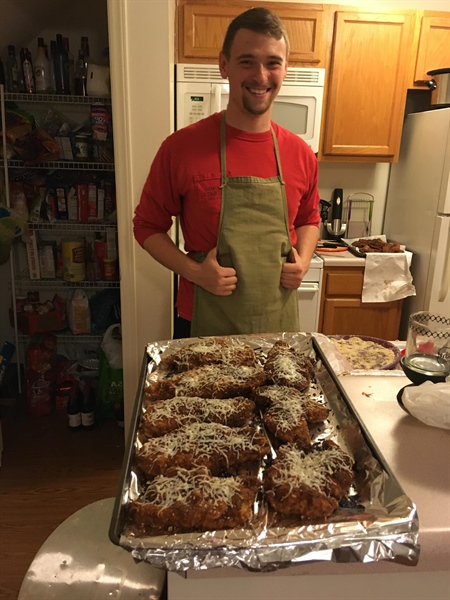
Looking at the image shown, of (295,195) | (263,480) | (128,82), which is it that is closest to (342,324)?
(295,195)

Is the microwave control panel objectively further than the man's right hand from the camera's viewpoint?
Yes

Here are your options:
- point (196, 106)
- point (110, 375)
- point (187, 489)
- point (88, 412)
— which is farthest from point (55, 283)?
point (187, 489)

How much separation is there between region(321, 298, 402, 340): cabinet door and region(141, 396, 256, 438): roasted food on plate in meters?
1.86

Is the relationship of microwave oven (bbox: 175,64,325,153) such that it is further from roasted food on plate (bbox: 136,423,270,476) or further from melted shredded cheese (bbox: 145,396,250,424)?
roasted food on plate (bbox: 136,423,270,476)

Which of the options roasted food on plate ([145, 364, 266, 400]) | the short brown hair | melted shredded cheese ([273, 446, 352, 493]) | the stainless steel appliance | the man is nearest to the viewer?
melted shredded cheese ([273, 446, 352, 493])

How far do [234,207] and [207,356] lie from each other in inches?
18.7

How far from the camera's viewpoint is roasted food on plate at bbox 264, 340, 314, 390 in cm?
109

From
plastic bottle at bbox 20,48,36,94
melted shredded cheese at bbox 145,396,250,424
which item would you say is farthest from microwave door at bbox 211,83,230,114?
melted shredded cheese at bbox 145,396,250,424

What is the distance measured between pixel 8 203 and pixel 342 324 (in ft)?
6.43

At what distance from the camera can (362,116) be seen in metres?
2.79

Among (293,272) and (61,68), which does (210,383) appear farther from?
(61,68)

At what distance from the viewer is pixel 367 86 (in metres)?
2.74

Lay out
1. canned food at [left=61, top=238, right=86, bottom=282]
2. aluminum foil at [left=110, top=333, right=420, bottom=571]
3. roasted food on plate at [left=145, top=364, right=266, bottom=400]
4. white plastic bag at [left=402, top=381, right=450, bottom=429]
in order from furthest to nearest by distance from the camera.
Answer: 1. canned food at [left=61, top=238, right=86, bottom=282]
2. roasted food on plate at [left=145, top=364, right=266, bottom=400]
3. white plastic bag at [left=402, top=381, right=450, bottom=429]
4. aluminum foil at [left=110, top=333, right=420, bottom=571]

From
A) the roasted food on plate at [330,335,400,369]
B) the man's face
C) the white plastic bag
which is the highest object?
the man's face
